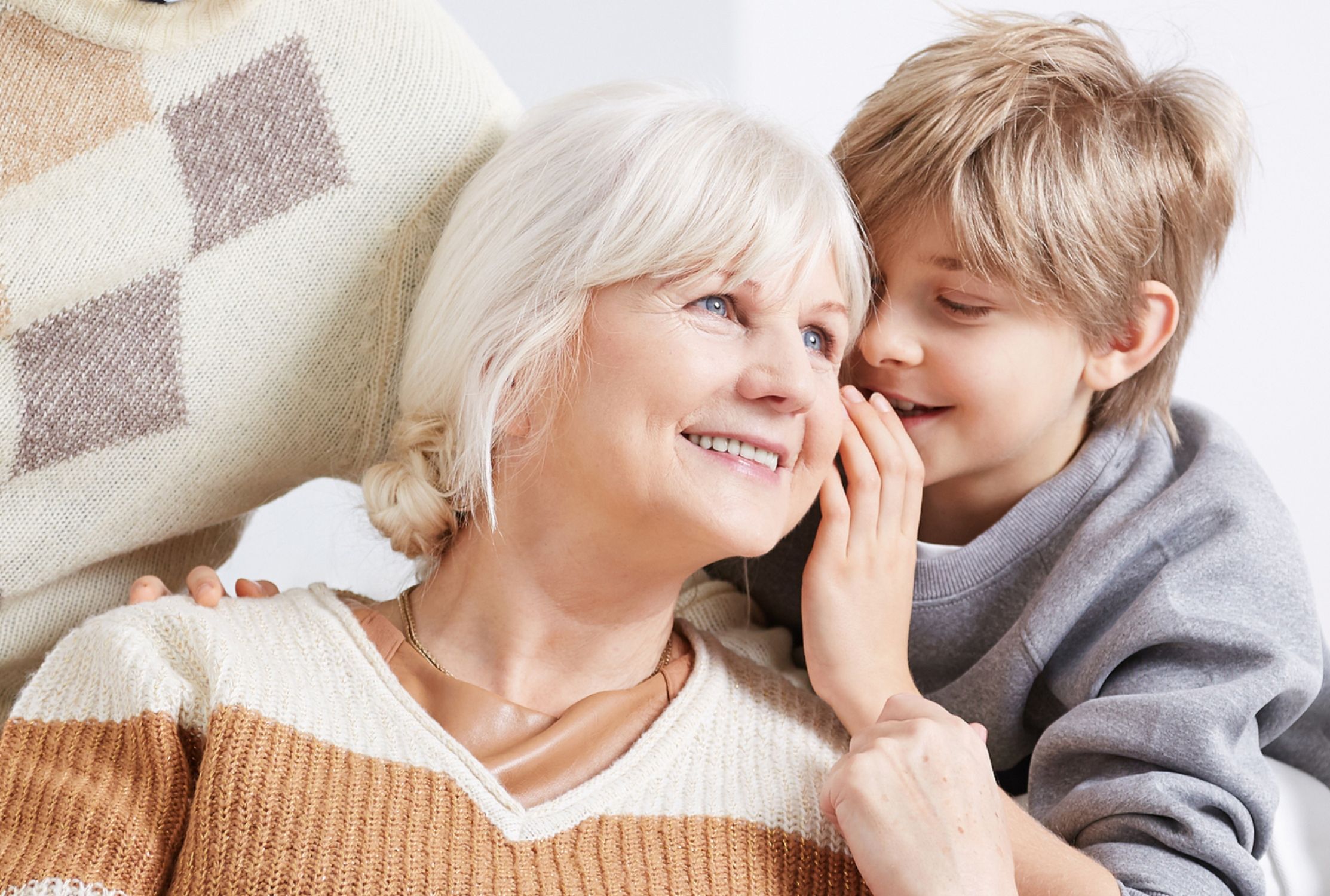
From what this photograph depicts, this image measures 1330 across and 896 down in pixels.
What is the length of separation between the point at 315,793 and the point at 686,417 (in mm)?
539

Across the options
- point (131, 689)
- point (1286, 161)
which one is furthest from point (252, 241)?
point (1286, 161)

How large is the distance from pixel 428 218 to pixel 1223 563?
1118 mm

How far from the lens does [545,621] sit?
1.53 m

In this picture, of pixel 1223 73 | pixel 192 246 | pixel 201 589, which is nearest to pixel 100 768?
pixel 201 589

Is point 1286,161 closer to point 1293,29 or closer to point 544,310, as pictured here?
point 1293,29

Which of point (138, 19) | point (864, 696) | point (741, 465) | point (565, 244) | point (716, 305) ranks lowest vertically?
point (864, 696)

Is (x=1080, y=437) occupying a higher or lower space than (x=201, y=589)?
lower

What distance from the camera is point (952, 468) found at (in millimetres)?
1819

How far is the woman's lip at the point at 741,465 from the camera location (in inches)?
55.6

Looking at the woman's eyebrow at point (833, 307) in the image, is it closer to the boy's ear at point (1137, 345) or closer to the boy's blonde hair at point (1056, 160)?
the boy's blonde hair at point (1056, 160)

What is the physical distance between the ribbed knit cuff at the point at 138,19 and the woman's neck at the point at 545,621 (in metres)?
0.72

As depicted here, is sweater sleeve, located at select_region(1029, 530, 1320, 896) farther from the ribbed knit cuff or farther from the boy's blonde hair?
the ribbed knit cuff

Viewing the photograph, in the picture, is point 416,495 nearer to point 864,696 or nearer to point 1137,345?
point 864,696

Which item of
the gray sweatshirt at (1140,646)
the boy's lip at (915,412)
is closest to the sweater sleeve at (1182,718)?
the gray sweatshirt at (1140,646)
